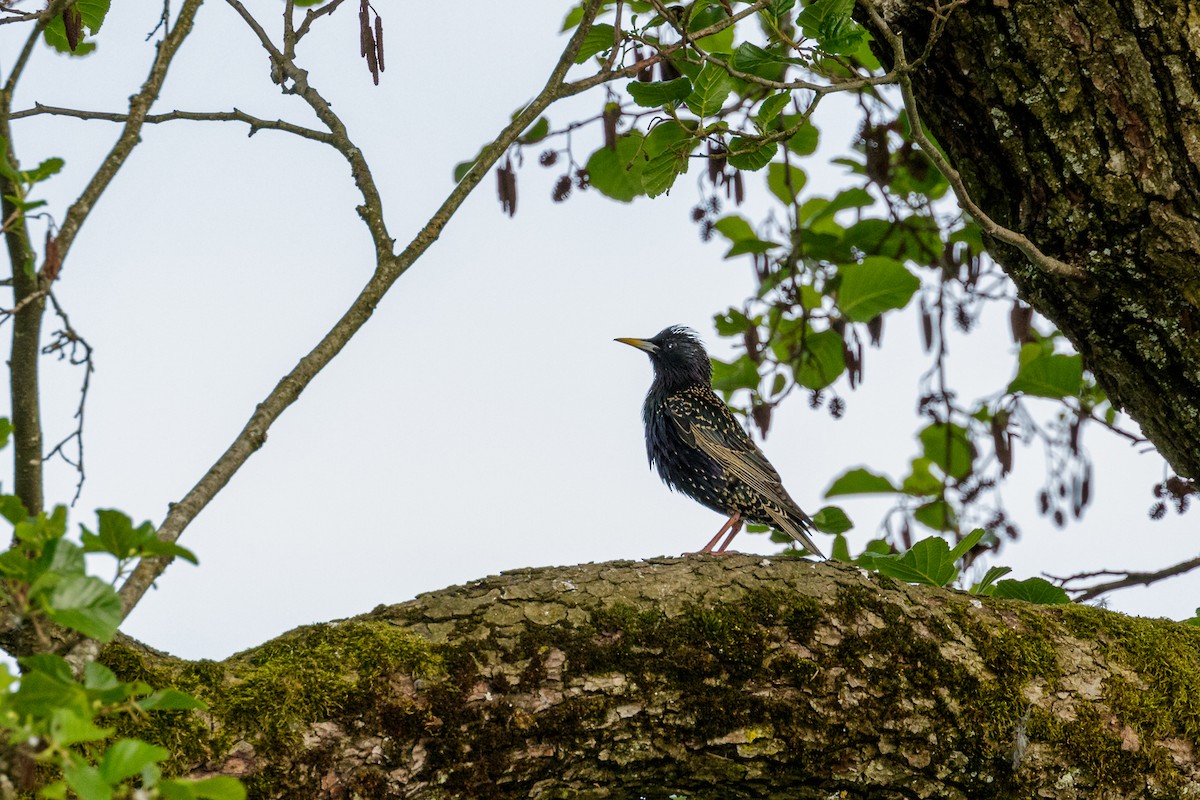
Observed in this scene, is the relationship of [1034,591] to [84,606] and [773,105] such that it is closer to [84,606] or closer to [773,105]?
[773,105]

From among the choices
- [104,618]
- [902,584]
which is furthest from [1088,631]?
[104,618]

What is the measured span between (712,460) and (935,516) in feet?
4.04

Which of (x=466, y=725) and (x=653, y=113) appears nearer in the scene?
(x=466, y=725)

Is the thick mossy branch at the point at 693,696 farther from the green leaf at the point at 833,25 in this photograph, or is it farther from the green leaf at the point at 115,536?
the green leaf at the point at 833,25

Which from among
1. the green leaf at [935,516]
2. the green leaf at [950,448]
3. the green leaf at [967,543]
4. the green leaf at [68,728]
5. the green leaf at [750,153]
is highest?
the green leaf at [750,153]

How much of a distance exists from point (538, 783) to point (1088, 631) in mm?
1562

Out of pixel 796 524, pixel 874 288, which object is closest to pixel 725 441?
pixel 796 524

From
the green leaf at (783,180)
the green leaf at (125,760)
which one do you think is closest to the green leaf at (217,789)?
the green leaf at (125,760)

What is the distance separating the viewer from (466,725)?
281 cm

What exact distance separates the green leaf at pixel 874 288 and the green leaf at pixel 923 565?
1684mm

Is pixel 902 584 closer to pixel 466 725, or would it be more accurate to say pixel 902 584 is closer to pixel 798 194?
pixel 466 725

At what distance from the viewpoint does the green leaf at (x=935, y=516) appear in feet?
20.4

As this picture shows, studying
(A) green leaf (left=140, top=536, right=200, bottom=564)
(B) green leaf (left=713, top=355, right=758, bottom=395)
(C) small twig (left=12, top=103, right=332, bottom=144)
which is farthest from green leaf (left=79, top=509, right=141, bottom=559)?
(B) green leaf (left=713, top=355, right=758, bottom=395)

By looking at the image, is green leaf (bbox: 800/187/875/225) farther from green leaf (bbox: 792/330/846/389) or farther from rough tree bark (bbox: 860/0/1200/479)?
rough tree bark (bbox: 860/0/1200/479)
